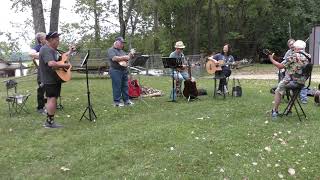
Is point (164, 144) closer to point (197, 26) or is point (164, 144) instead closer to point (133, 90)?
point (133, 90)

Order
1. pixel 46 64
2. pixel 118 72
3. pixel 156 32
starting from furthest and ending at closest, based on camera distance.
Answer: pixel 156 32
pixel 118 72
pixel 46 64

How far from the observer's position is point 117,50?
11.9 meters

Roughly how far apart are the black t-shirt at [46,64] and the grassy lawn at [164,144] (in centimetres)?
96

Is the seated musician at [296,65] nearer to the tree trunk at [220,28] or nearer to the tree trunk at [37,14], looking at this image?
the tree trunk at [37,14]

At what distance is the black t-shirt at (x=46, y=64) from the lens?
9219 mm

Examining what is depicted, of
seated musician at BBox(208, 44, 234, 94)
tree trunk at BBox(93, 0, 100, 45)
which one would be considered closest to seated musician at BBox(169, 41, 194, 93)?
seated musician at BBox(208, 44, 234, 94)

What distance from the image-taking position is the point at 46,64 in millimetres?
9289

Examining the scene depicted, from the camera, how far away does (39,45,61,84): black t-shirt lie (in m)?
9.22

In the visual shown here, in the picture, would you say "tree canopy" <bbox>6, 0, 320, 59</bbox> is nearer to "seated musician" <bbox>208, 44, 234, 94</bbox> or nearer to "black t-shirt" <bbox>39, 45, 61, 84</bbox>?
"seated musician" <bbox>208, 44, 234, 94</bbox>

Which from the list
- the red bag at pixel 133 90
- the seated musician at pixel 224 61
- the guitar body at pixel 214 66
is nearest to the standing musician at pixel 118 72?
the red bag at pixel 133 90

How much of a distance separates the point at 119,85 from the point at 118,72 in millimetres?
314

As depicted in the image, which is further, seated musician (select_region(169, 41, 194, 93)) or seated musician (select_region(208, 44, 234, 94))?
seated musician (select_region(208, 44, 234, 94))

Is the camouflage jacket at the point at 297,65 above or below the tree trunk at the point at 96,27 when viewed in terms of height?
below

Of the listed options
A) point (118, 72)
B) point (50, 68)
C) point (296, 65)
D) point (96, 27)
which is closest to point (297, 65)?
point (296, 65)
